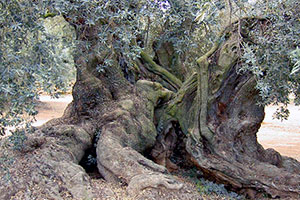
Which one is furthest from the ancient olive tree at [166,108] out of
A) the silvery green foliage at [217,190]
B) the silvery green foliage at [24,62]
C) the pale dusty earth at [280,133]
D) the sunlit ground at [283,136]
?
the sunlit ground at [283,136]

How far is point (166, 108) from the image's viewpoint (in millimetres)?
8195

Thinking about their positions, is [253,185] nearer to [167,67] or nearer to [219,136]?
[219,136]

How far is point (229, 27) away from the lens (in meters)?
7.30

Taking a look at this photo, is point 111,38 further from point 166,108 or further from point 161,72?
point 161,72

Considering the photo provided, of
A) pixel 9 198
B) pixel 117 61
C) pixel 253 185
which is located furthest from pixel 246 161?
pixel 9 198

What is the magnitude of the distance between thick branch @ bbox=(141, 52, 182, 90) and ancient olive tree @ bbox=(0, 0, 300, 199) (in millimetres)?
28

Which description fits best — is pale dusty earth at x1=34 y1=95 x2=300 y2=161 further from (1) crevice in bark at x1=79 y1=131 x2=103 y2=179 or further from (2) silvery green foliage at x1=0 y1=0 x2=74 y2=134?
(2) silvery green foliage at x1=0 y1=0 x2=74 y2=134

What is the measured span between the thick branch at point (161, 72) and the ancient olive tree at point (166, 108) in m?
0.03

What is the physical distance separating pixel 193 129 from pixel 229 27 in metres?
2.25

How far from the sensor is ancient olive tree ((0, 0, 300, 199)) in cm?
538

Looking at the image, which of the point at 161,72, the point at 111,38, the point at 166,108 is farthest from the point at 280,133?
the point at 111,38

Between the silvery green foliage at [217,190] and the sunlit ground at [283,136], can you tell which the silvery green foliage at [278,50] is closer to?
the silvery green foliage at [217,190]

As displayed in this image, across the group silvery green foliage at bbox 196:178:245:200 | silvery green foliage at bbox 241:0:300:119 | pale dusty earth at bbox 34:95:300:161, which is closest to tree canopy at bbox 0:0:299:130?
silvery green foliage at bbox 241:0:300:119

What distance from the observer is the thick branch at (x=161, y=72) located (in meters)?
9.04
